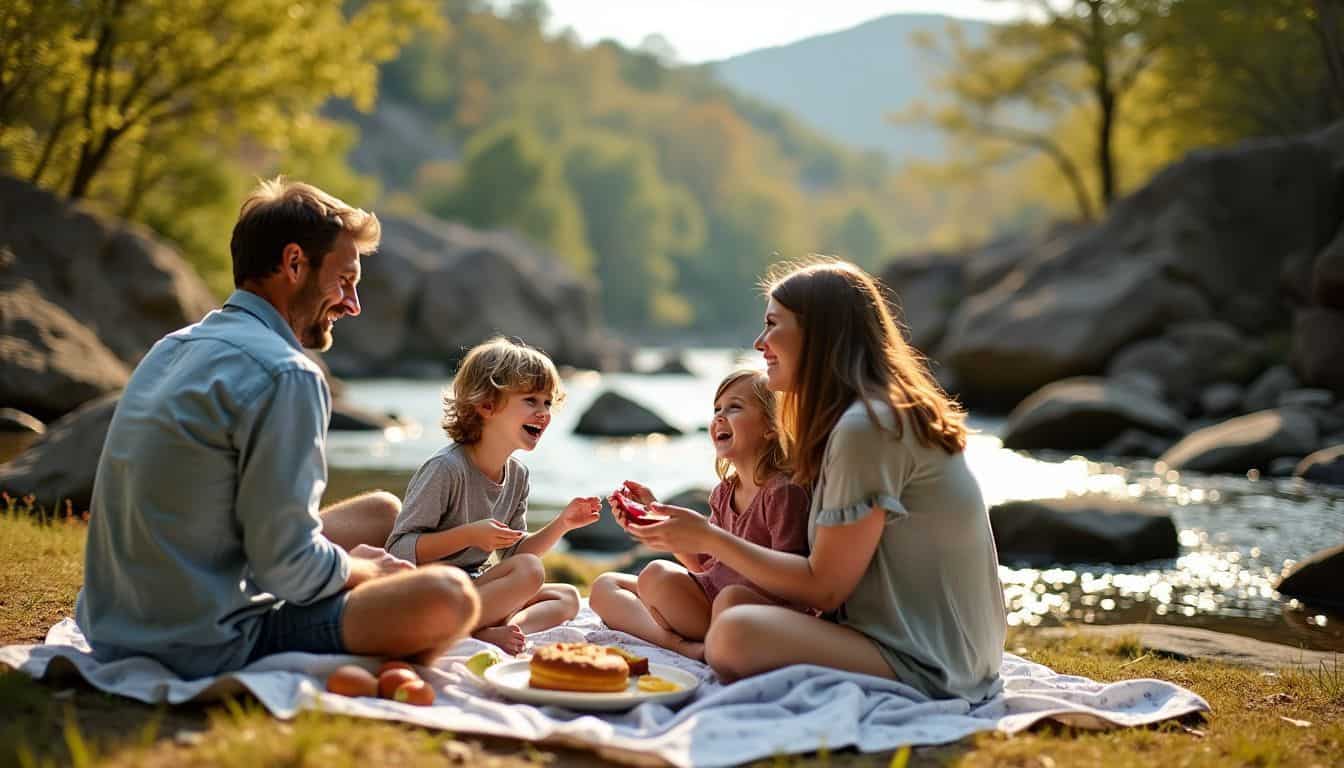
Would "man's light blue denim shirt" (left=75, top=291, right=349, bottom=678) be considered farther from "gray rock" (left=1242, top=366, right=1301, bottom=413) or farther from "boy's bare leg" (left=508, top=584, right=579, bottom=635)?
"gray rock" (left=1242, top=366, right=1301, bottom=413)

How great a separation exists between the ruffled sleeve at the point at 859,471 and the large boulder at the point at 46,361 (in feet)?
37.7

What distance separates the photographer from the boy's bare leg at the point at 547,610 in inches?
224

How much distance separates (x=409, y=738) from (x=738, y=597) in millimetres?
1464

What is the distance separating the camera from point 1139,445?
56.3 feet

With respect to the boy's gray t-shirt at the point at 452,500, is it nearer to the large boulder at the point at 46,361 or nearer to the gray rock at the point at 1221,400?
the large boulder at the point at 46,361

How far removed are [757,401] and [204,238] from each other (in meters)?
21.5

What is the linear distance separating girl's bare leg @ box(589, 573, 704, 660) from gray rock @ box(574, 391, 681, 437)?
48.9ft

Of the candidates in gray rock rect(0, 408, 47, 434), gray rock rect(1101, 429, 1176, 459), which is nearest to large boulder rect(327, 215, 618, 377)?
gray rock rect(1101, 429, 1176, 459)

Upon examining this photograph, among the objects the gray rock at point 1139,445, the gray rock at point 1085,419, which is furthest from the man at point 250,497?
the gray rock at point 1085,419

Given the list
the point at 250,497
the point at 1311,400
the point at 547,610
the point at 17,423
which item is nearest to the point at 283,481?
the point at 250,497

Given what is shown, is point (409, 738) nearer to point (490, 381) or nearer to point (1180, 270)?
point (490, 381)

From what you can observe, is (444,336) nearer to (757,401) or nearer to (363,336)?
(363,336)

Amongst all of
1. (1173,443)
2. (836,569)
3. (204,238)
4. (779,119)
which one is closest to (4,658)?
(836,569)

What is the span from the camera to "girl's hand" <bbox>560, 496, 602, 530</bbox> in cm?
521
